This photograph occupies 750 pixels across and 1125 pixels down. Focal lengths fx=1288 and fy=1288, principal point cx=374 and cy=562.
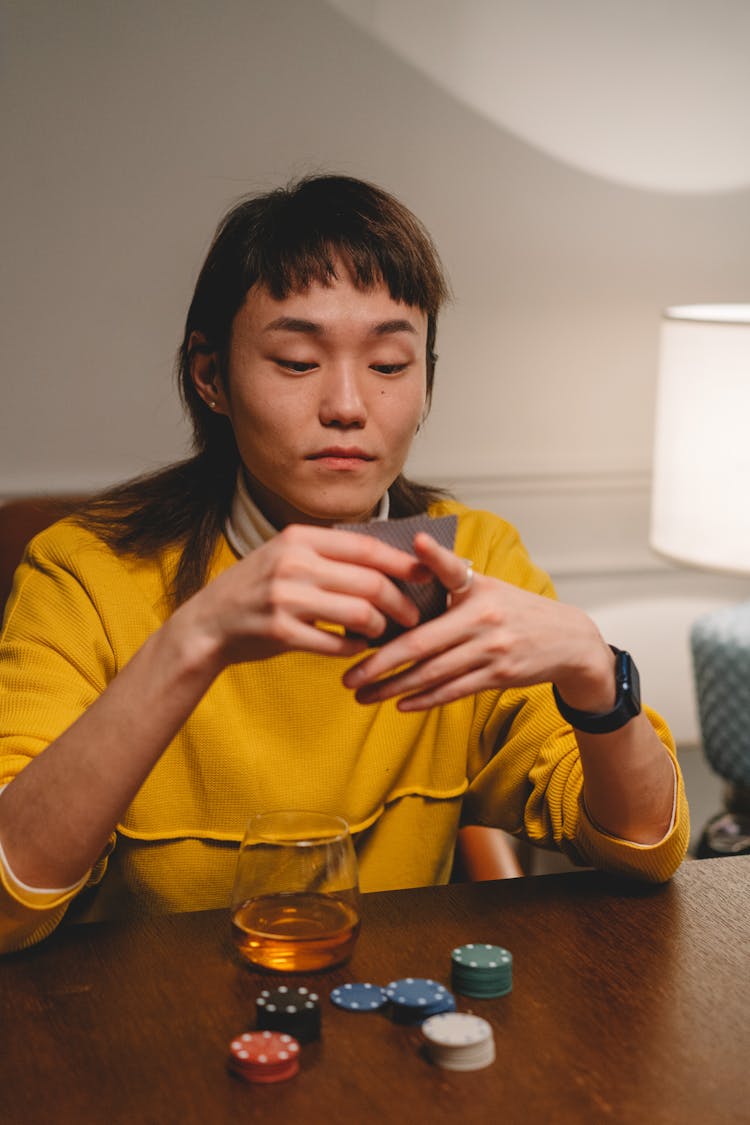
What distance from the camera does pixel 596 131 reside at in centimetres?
264

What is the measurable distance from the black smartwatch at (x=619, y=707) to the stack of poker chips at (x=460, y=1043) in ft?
1.33

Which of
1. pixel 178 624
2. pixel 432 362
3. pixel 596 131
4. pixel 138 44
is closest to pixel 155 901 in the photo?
pixel 178 624

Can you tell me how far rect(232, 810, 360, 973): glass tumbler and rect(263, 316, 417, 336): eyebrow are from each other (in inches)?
21.8

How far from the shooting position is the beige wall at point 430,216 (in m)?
2.23

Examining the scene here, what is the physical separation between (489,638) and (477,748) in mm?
497

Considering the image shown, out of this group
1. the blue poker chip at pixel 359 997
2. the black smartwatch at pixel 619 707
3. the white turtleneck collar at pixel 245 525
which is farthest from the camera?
the white turtleneck collar at pixel 245 525

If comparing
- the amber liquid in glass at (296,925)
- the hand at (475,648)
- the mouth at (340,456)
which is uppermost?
the mouth at (340,456)

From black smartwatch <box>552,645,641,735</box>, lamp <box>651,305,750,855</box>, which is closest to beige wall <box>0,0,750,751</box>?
lamp <box>651,305,750,855</box>

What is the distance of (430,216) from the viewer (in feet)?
8.29

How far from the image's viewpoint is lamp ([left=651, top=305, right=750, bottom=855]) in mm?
2309

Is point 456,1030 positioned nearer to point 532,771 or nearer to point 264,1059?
point 264,1059

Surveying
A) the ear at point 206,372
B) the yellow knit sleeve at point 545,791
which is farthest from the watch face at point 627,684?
the ear at point 206,372

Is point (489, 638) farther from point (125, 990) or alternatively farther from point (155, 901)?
point (155, 901)

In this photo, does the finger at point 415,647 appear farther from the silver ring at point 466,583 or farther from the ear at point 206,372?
the ear at point 206,372
